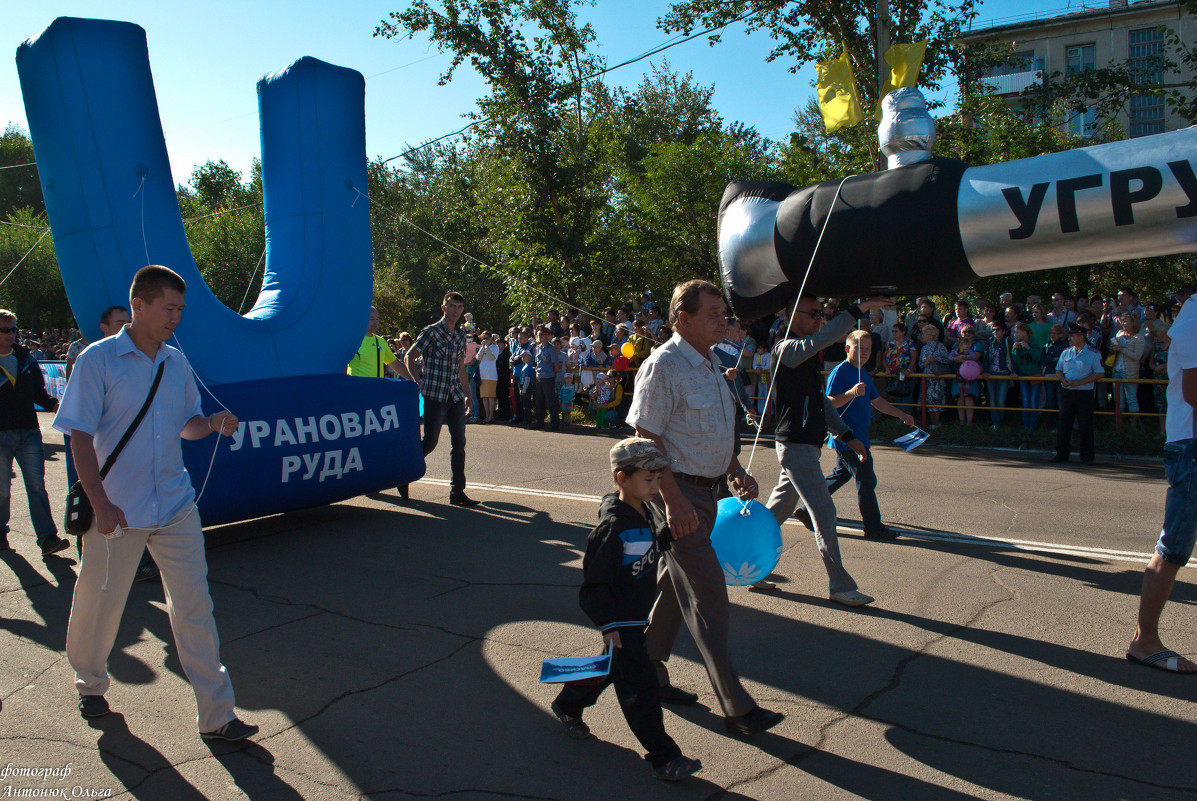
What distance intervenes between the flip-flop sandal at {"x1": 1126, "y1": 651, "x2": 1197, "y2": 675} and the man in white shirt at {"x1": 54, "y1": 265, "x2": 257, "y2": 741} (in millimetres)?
4088

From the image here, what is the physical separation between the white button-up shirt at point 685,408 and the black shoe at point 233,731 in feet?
6.63

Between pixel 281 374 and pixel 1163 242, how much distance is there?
6139 millimetres

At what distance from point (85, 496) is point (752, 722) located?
2848 mm

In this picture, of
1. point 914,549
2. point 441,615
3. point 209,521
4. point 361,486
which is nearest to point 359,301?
point 361,486

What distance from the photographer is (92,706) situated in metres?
3.81

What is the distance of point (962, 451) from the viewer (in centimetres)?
1188

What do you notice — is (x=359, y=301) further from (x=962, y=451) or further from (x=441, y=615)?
(x=962, y=451)

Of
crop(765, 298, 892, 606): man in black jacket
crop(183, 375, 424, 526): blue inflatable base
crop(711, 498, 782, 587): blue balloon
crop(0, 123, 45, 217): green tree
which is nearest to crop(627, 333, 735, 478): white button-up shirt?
crop(711, 498, 782, 587): blue balloon

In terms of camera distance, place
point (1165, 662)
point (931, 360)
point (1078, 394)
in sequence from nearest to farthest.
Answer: point (1165, 662)
point (1078, 394)
point (931, 360)

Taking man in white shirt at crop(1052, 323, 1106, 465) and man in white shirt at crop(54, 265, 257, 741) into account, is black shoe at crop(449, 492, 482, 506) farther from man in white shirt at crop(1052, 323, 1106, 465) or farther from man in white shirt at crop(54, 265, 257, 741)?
man in white shirt at crop(1052, 323, 1106, 465)

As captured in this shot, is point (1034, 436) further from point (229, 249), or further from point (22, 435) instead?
point (229, 249)

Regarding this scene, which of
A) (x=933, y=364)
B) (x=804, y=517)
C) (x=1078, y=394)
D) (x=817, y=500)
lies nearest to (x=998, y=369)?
(x=933, y=364)

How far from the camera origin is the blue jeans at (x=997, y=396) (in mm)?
12844

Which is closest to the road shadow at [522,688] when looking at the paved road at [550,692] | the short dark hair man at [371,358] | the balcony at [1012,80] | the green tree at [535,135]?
the paved road at [550,692]
